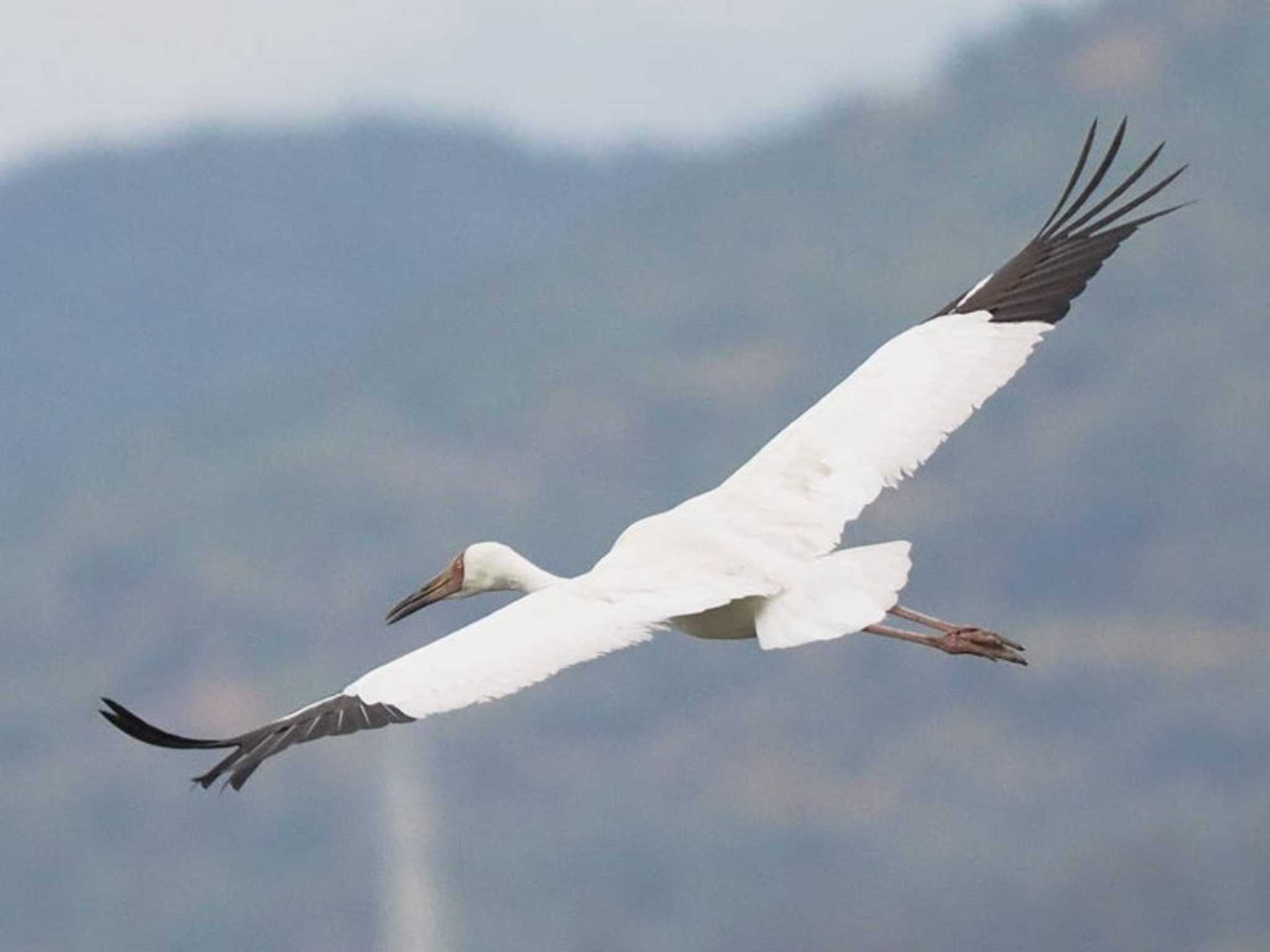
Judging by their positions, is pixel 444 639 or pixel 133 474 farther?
pixel 133 474

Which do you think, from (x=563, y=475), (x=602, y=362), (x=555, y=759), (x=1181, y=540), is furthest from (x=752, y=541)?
(x=602, y=362)

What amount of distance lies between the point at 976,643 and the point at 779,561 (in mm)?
1258

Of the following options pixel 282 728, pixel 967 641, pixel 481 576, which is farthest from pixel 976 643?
pixel 282 728

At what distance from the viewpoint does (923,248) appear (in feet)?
639

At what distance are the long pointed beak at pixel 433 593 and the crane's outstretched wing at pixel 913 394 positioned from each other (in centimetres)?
169

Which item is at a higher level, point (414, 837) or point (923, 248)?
point (923, 248)

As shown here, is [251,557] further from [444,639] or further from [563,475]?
[444,639]

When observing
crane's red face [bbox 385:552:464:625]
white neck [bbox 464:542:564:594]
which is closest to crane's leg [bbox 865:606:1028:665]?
white neck [bbox 464:542:564:594]

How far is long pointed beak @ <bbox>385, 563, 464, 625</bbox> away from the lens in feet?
57.5

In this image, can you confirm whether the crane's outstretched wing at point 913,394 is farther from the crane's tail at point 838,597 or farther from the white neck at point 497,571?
the white neck at point 497,571

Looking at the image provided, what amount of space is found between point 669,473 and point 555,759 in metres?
32.9

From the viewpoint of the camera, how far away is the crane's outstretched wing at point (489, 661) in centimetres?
1488

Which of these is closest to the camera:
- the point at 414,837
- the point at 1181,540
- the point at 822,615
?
the point at 822,615

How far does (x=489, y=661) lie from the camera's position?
49.4 feet
